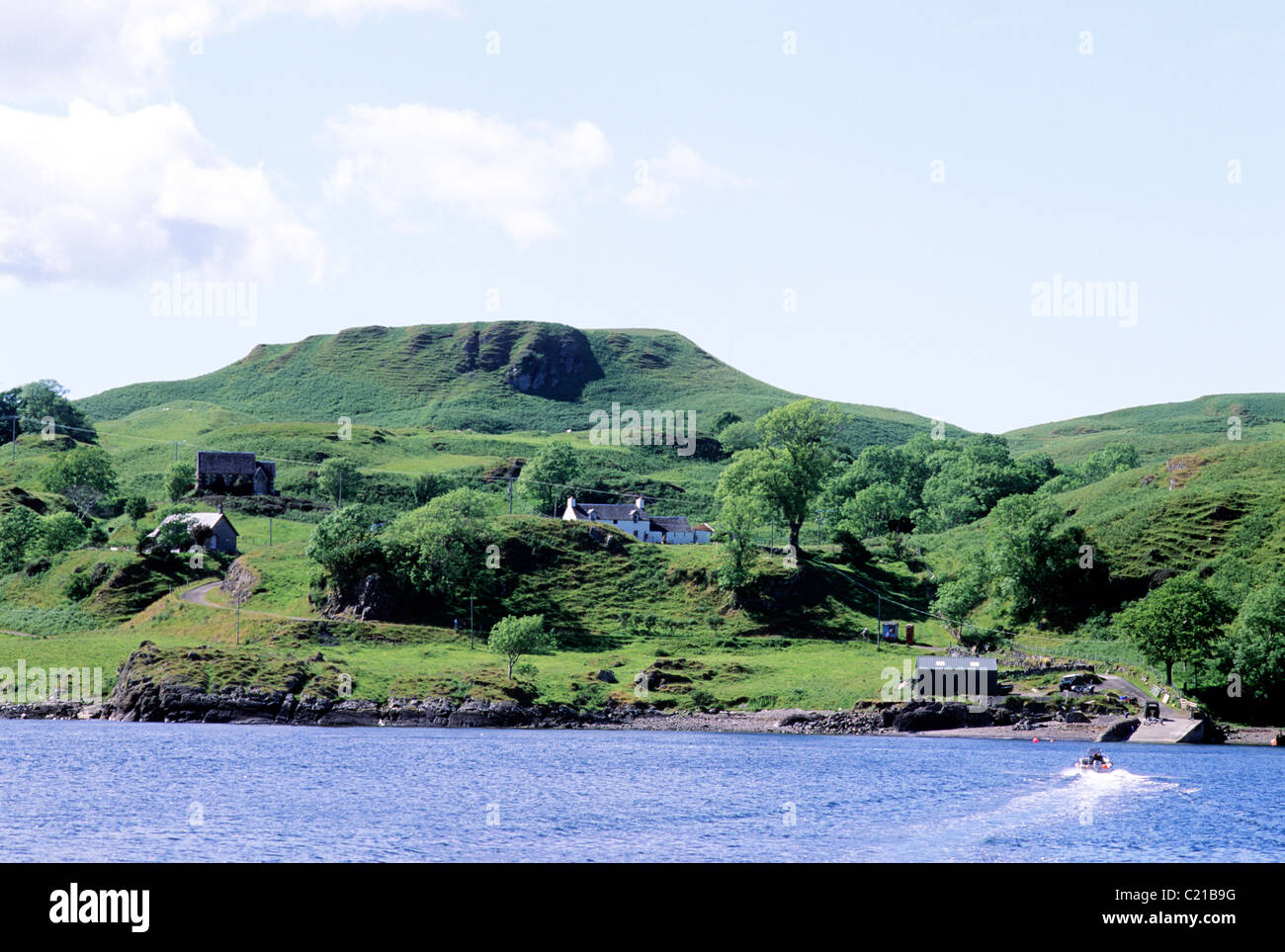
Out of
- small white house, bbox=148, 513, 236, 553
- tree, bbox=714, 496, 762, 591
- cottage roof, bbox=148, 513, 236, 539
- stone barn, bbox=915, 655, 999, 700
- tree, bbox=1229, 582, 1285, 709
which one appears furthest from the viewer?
cottage roof, bbox=148, 513, 236, 539

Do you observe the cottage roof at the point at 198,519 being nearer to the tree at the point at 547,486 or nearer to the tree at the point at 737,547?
the tree at the point at 547,486

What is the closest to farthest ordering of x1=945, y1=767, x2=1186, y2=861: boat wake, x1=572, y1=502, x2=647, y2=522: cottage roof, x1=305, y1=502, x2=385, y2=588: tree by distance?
x1=945, y1=767, x2=1186, y2=861: boat wake, x1=305, y1=502, x2=385, y2=588: tree, x1=572, y1=502, x2=647, y2=522: cottage roof

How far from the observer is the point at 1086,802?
6191 cm

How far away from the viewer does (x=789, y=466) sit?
5645 inches

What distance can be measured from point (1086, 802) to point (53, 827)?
49430 millimetres

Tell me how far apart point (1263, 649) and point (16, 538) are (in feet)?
453

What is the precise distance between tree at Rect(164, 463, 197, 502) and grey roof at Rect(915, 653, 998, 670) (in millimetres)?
119761

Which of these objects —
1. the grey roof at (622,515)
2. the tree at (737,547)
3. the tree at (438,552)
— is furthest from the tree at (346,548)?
the grey roof at (622,515)

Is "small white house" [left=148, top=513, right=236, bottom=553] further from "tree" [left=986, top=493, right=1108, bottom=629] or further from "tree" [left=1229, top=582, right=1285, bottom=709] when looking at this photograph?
"tree" [left=1229, top=582, right=1285, bottom=709]

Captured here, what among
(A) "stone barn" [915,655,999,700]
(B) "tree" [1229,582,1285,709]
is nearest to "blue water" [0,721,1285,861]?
(B) "tree" [1229,582,1285,709]

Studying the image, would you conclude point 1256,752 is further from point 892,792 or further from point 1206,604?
point 892,792

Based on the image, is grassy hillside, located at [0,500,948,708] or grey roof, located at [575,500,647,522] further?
grey roof, located at [575,500,647,522]

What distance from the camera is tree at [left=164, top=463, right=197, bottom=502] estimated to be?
178000mm
